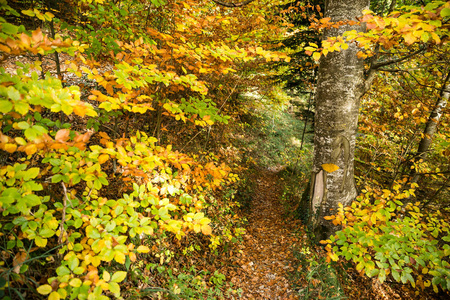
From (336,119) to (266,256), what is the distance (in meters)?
3.40

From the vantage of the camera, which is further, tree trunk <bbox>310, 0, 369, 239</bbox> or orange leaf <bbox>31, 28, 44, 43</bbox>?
tree trunk <bbox>310, 0, 369, 239</bbox>

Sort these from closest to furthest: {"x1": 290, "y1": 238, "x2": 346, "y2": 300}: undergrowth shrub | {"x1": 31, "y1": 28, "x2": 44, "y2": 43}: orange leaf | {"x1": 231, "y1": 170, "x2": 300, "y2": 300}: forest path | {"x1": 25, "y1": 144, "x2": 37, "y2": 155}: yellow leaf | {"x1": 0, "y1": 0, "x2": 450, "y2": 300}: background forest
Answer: {"x1": 25, "y1": 144, "x2": 37, "y2": 155}: yellow leaf → {"x1": 31, "y1": 28, "x2": 44, "y2": 43}: orange leaf → {"x1": 0, "y1": 0, "x2": 450, "y2": 300}: background forest → {"x1": 290, "y1": 238, "x2": 346, "y2": 300}: undergrowth shrub → {"x1": 231, "y1": 170, "x2": 300, "y2": 300}: forest path

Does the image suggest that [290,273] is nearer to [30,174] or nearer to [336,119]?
[336,119]

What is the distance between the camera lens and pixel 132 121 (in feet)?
16.3

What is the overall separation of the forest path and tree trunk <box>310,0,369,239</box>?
38.2 inches

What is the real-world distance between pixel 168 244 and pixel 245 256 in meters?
2.02

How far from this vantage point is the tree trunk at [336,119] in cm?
368

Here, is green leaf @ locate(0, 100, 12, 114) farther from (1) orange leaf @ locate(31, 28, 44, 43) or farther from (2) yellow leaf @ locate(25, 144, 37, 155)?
(1) orange leaf @ locate(31, 28, 44, 43)

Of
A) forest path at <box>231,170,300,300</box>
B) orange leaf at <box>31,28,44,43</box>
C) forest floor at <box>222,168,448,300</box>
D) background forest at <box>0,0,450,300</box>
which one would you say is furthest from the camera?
forest path at <box>231,170,300,300</box>

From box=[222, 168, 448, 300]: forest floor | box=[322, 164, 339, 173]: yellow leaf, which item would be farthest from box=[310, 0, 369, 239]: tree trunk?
box=[222, 168, 448, 300]: forest floor

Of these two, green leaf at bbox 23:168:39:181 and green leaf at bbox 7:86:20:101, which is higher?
green leaf at bbox 7:86:20:101

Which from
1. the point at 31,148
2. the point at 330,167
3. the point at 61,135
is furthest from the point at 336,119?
the point at 31,148

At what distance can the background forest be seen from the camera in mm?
1441

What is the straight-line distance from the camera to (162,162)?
8.75 feet
